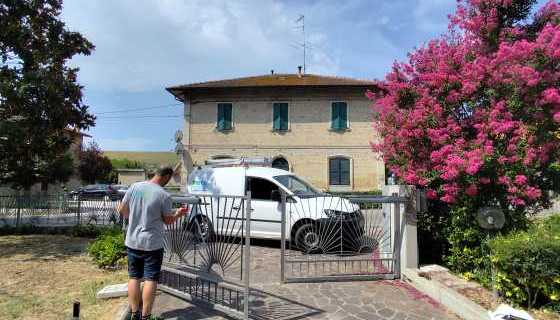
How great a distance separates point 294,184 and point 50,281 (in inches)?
217

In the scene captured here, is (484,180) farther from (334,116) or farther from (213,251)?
(334,116)

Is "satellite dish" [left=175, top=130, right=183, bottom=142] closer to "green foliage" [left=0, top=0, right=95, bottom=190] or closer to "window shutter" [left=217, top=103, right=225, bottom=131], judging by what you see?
"window shutter" [left=217, top=103, right=225, bottom=131]

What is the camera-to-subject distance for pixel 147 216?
4.48 meters

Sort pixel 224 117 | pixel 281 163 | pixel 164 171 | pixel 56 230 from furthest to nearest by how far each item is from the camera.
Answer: pixel 224 117 → pixel 281 163 → pixel 56 230 → pixel 164 171

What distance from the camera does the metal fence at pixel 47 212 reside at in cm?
1213

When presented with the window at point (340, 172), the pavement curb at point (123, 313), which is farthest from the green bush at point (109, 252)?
the window at point (340, 172)

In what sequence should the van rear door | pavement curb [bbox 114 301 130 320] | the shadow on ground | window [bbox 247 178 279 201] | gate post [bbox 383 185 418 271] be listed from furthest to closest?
window [bbox 247 178 279 201], the van rear door, the shadow on ground, gate post [bbox 383 185 418 271], pavement curb [bbox 114 301 130 320]

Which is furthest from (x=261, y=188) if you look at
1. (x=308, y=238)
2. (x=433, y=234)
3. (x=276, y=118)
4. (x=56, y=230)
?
(x=276, y=118)

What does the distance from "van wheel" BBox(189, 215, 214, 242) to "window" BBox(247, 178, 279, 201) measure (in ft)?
14.5

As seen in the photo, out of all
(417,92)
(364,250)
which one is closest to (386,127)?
(417,92)

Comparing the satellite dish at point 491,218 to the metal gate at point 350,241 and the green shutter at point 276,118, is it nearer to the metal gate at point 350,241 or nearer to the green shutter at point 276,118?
the metal gate at point 350,241

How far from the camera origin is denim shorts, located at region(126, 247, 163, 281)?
Result: 14.6 feet

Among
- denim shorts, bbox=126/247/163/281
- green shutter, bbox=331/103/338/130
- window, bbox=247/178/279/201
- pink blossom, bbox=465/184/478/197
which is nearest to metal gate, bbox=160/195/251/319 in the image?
denim shorts, bbox=126/247/163/281

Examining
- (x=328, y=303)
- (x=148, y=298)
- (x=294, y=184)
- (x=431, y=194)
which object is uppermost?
(x=294, y=184)
